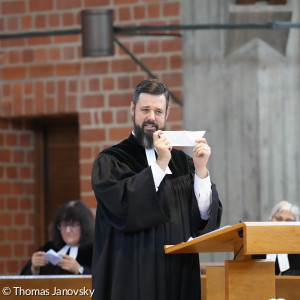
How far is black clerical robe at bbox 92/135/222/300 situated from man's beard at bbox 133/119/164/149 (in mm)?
184

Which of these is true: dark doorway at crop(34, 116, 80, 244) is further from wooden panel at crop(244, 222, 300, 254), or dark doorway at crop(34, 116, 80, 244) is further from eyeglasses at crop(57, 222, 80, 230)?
wooden panel at crop(244, 222, 300, 254)

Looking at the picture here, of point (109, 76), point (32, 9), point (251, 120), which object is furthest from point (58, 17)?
point (251, 120)

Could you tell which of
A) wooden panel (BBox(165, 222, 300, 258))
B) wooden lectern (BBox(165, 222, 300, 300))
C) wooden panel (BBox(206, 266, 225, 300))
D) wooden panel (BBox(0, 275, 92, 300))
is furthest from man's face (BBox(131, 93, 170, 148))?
wooden panel (BBox(0, 275, 92, 300))

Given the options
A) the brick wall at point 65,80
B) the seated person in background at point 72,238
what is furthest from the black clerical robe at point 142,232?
the brick wall at point 65,80

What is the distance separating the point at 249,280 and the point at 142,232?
69 cm

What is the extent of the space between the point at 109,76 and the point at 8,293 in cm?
268

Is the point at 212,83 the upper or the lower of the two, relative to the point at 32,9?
lower

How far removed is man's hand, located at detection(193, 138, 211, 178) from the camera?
3.56 m

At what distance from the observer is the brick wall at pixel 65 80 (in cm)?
664

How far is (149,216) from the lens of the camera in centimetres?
352

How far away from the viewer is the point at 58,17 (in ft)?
22.7

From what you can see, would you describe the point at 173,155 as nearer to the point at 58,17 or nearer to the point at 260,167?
the point at 260,167

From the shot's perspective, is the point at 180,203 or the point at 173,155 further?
the point at 173,155

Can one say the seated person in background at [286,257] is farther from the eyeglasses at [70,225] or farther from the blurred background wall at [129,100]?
the eyeglasses at [70,225]
